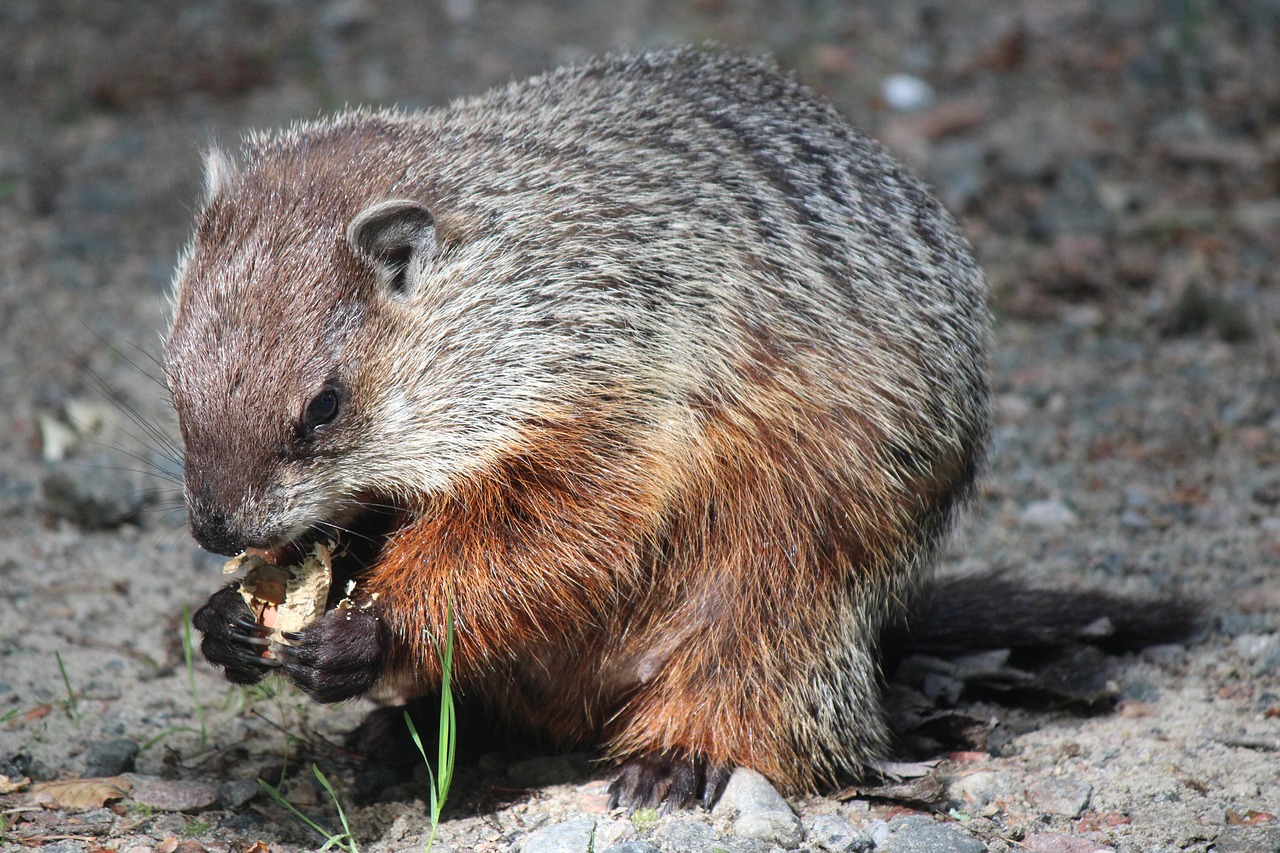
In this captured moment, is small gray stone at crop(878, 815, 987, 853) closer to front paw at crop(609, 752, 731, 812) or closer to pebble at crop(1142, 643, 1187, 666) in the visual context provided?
front paw at crop(609, 752, 731, 812)

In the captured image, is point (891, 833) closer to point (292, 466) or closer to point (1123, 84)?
point (292, 466)

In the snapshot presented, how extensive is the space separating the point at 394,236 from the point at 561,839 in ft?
6.57

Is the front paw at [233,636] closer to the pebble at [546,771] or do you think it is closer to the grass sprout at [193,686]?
the grass sprout at [193,686]

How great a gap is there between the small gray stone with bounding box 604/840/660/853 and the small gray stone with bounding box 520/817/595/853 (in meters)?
0.08

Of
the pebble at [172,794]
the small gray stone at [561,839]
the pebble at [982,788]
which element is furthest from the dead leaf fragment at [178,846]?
the pebble at [982,788]

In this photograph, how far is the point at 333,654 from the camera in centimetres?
421

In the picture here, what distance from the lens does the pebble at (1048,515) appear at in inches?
263

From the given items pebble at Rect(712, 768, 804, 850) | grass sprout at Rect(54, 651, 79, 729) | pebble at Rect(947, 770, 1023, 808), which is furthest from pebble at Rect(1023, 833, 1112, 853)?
grass sprout at Rect(54, 651, 79, 729)

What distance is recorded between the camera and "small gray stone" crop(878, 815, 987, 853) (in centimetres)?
405

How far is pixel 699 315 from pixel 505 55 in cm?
733

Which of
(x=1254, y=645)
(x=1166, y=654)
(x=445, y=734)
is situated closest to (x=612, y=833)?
(x=445, y=734)

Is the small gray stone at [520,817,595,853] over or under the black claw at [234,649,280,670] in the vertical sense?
under

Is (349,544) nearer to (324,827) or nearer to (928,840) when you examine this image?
(324,827)

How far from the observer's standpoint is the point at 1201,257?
9.15 meters
